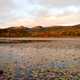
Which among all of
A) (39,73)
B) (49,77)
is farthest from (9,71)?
(49,77)

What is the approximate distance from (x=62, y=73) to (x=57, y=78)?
2.40 metres

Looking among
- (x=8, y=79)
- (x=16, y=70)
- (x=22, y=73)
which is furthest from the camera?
(x=16, y=70)

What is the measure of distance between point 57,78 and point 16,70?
548 cm

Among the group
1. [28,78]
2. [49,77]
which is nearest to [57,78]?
[49,77]

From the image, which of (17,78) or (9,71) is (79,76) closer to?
(17,78)

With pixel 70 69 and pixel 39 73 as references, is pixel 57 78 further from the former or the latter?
pixel 70 69

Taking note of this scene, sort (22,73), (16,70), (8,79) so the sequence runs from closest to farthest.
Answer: (8,79) → (22,73) → (16,70)

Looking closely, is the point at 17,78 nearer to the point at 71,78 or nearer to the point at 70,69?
the point at 71,78

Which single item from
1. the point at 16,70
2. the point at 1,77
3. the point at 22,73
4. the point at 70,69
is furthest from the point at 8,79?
the point at 70,69

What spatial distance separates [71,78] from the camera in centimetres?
2295

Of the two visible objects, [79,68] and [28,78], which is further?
[79,68]

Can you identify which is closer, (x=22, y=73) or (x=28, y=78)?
(x=28, y=78)

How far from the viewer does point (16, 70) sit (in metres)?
27.0

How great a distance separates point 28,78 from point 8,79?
5.24ft
